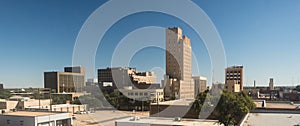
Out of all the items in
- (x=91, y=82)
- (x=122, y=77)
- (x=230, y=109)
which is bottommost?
(x=91, y=82)

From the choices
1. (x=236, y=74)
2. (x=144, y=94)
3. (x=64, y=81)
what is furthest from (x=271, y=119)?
(x=64, y=81)

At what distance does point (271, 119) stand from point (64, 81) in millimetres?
40856

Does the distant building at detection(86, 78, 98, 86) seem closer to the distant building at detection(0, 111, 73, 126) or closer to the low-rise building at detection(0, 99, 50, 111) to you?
the low-rise building at detection(0, 99, 50, 111)

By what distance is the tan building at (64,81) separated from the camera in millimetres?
44156

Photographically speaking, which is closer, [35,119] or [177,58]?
[35,119]

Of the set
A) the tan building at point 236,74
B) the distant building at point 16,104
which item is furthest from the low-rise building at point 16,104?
the tan building at point 236,74

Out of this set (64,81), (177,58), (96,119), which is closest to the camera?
(96,119)

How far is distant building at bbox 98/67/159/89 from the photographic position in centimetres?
4206

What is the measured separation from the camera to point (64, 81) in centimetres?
4603

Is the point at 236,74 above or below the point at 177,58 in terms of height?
below

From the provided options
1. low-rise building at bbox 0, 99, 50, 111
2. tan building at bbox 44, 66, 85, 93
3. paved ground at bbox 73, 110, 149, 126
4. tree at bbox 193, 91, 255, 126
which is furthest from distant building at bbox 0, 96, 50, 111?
tan building at bbox 44, 66, 85, 93

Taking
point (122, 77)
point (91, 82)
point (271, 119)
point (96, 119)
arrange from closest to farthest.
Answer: point (271, 119) < point (96, 119) < point (122, 77) < point (91, 82)

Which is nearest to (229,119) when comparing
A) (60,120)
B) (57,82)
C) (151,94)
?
(60,120)

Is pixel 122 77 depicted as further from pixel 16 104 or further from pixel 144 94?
pixel 16 104
